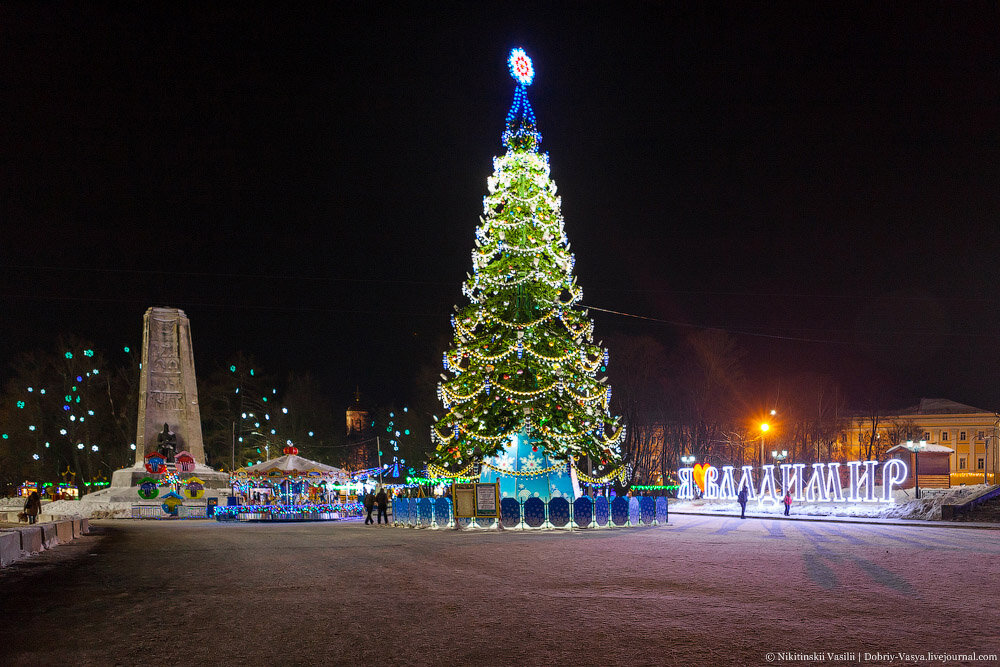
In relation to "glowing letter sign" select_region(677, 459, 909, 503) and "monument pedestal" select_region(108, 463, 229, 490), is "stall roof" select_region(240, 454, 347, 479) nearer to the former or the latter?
"monument pedestal" select_region(108, 463, 229, 490)

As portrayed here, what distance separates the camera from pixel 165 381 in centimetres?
4816

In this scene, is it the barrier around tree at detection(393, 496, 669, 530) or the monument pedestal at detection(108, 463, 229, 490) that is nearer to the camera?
the barrier around tree at detection(393, 496, 669, 530)

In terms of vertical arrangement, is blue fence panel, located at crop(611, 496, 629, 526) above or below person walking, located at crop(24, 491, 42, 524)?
above

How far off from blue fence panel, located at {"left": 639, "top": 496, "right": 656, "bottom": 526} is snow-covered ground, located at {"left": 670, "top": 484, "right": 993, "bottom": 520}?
11.6 metres

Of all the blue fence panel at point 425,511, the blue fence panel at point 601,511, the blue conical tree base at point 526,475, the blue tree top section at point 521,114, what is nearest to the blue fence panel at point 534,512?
the blue fence panel at point 601,511

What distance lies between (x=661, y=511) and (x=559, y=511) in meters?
5.23

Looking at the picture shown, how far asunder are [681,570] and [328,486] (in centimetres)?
3759

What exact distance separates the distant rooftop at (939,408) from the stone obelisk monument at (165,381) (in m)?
80.5

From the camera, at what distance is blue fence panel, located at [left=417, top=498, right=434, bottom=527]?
2808 centimetres

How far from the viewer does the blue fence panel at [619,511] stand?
2686 centimetres

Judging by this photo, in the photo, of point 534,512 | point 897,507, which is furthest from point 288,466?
point 897,507

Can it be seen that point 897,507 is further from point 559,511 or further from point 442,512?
point 442,512

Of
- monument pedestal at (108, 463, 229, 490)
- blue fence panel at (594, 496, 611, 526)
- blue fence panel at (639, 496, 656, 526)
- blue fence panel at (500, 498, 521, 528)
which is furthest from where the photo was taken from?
monument pedestal at (108, 463, 229, 490)

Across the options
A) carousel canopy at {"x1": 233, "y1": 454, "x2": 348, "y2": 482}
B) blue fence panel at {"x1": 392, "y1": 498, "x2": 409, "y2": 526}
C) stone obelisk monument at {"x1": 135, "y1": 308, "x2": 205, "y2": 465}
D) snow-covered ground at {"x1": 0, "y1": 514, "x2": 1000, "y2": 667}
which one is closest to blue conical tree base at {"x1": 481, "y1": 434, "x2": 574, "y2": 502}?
blue fence panel at {"x1": 392, "y1": 498, "x2": 409, "y2": 526}
